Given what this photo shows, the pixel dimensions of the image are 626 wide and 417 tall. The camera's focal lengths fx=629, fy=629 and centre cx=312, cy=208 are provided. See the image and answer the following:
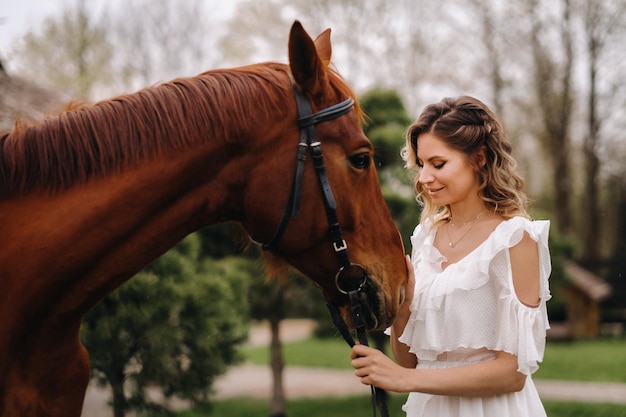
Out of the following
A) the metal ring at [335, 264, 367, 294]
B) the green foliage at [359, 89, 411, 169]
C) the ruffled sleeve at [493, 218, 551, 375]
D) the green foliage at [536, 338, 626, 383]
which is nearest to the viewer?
the ruffled sleeve at [493, 218, 551, 375]

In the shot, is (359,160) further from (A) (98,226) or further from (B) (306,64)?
(A) (98,226)

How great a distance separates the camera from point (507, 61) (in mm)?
22406

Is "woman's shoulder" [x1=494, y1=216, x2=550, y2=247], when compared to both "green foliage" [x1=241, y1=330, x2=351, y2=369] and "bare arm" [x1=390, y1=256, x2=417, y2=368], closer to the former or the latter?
"bare arm" [x1=390, y1=256, x2=417, y2=368]

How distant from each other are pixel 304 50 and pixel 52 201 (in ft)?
3.06

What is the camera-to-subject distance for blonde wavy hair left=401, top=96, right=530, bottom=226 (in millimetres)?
2162

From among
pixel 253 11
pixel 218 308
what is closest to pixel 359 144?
pixel 218 308

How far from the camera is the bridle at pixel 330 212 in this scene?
2.07m

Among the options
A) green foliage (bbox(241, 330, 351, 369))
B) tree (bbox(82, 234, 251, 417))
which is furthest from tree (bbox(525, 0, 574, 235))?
tree (bbox(82, 234, 251, 417))

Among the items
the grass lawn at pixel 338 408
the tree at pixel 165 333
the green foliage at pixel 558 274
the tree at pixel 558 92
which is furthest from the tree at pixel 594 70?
the tree at pixel 165 333

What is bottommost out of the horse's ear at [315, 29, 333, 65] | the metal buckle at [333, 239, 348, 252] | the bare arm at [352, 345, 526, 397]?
the bare arm at [352, 345, 526, 397]

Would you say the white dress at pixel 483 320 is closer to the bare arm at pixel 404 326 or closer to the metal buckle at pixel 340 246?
the bare arm at pixel 404 326

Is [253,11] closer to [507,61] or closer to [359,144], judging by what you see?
[507,61]

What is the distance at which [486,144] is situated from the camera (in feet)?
7.20

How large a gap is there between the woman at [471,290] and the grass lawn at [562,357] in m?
7.89
